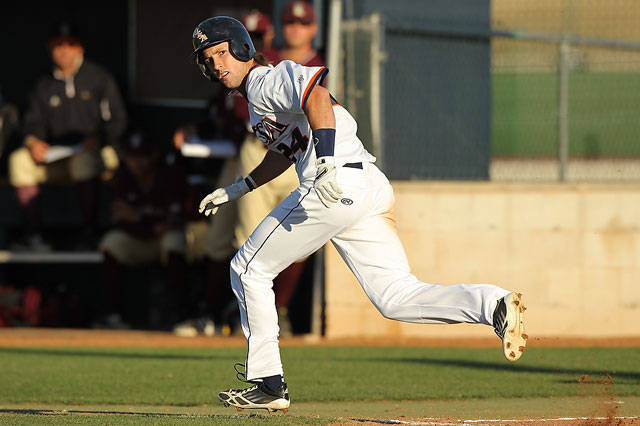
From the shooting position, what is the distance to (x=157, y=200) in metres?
10.0

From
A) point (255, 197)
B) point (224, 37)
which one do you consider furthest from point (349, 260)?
point (255, 197)

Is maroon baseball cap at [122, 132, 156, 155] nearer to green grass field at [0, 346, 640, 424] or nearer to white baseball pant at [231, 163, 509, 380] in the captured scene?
green grass field at [0, 346, 640, 424]

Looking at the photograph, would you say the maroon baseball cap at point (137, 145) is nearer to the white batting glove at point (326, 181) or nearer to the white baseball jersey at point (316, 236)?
the white baseball jersey at point (316, 236)

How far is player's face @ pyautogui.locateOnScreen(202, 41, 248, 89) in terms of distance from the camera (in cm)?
500

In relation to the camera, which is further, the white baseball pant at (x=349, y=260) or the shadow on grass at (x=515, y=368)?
the shadow on grass at (x=515, y=368)

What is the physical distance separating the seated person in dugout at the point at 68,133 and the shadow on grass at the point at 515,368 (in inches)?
154

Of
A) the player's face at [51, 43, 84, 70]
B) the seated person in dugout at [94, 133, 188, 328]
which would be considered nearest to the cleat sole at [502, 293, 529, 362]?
the seated person in dugout at [94, 133, 188, 328]

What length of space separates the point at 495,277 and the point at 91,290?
187 inches

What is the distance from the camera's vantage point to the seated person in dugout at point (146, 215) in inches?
393

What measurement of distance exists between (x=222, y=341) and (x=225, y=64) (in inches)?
180

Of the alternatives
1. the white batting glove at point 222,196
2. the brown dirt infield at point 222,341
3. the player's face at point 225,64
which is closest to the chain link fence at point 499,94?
the brown dirt infield at point 222,341

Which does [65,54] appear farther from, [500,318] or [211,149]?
[500,318]

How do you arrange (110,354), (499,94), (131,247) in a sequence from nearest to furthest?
(110,354)
(131,247)
(499,94)

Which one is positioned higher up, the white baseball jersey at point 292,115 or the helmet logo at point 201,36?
the helmet logo at point 201,36
